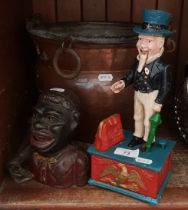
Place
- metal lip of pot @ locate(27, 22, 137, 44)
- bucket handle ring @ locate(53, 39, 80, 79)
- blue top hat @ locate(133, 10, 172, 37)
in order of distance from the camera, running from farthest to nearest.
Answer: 1. metal lip of pot @ locate(27, 22, 137, 44)
2. bucket handle ring @ locate(53, 39, 80, 79)
3. blue top hat @ locate(133, 10, 172, 37)

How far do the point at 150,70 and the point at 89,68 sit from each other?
0.19m

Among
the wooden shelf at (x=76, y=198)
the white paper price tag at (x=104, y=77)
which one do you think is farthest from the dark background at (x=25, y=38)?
the white paper price tag at (x=104, y=77)

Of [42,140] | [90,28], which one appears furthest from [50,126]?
[90,28]

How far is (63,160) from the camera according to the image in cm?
86

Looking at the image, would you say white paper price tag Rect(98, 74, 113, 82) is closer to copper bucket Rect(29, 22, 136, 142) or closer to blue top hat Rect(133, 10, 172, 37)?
copper bucket Rect(29, 22, 136, 142)

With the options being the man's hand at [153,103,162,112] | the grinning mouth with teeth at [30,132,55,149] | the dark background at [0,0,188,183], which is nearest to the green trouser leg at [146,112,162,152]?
the man's hand at [153,103,162,112]

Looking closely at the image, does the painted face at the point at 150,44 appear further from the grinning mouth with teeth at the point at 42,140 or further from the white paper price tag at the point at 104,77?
the grinning mouth with teeth at the point at 42,140

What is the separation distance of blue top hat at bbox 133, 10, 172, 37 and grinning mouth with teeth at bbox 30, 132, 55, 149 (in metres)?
0.31

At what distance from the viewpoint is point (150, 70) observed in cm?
80

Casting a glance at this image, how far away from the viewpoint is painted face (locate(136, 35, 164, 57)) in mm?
779

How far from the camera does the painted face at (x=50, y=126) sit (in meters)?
0.82

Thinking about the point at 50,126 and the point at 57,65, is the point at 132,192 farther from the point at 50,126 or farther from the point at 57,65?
the point at 57,65

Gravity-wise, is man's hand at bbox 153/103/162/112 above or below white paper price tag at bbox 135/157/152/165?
above

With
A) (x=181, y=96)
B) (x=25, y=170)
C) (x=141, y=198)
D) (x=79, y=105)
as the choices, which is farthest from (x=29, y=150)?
(x=181, y=96)
